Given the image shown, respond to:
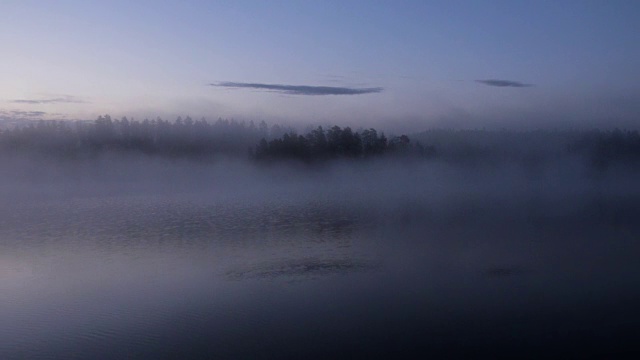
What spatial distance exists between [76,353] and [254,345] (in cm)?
188

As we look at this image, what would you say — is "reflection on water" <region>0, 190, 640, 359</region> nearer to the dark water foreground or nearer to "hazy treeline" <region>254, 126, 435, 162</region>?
the dark water foreground

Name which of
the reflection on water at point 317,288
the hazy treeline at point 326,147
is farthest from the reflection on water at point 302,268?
the hazy treeline at point 326,147

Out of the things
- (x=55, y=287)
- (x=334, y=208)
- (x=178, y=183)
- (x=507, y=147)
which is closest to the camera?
(x=55, y=287)

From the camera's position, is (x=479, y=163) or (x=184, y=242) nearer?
(x=184, y=242)

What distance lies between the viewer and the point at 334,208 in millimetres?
22359

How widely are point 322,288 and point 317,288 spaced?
0.24 feet

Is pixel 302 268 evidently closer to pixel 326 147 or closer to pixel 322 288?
pixel 322 288

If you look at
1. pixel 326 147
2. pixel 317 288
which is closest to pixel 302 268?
pixel 317 288

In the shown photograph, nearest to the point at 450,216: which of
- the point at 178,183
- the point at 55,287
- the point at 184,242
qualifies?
the point at 184,242

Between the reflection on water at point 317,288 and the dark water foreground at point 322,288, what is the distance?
0.03m

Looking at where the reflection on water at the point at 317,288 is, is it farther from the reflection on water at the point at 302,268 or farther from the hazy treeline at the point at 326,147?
the hazy treeline at the point at 326,147

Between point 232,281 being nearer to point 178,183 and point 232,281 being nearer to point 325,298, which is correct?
point 325,298

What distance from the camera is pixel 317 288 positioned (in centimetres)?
969

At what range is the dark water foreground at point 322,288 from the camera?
722 centimetres
